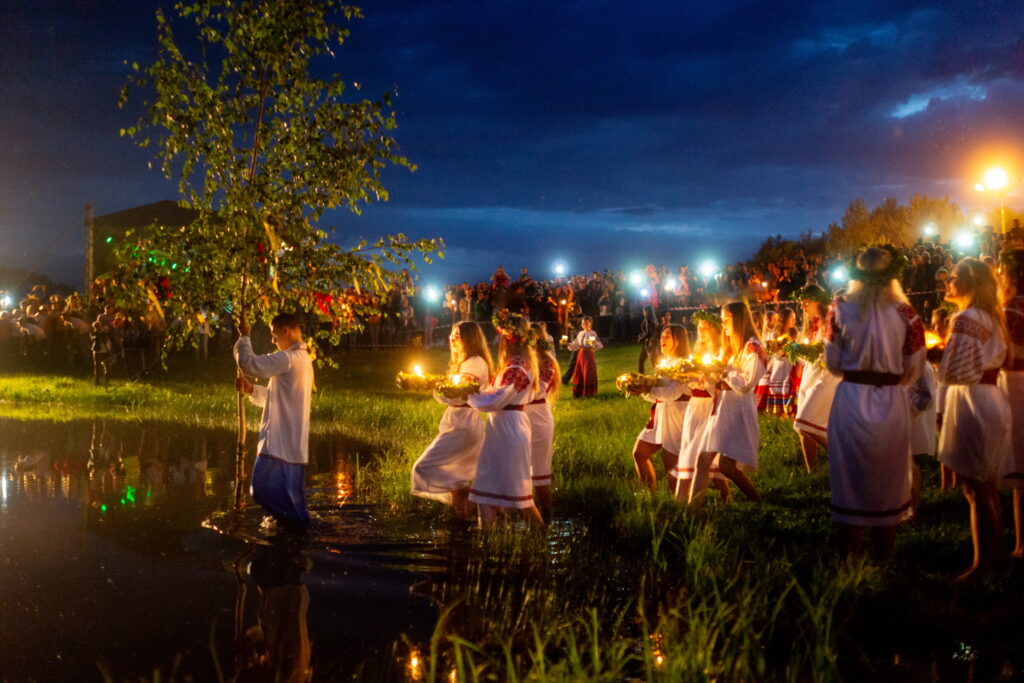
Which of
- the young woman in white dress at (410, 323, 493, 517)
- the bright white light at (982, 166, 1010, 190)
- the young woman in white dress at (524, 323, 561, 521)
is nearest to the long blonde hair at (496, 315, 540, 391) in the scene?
the young woman in white dress at (410, 323, 493, 517)

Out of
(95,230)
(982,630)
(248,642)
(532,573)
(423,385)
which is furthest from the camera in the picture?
(95,230)

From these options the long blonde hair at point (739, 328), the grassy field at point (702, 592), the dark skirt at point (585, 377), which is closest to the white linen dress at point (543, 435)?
the grassy field at point (702, 592)

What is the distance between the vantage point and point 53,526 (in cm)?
861

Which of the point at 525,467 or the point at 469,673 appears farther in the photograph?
the point at 525,467

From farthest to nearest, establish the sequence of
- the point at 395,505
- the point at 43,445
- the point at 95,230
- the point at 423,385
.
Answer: the point at 95,230
the point at 43,445
the point at 395,505
the point at 423,385

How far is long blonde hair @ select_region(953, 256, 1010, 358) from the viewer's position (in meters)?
7.02

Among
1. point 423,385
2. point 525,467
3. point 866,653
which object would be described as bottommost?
point 866,653

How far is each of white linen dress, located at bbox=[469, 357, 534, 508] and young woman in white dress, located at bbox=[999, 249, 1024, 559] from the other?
3702mm

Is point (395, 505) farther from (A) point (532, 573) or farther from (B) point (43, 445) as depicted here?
(B) point (43, 445)

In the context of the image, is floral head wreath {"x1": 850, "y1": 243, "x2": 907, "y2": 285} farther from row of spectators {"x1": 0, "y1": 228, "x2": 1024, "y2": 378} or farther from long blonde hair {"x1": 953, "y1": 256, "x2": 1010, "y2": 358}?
row of spectators {"x1": 0, "y1": 228, "x2": 1024, "y2": 378}

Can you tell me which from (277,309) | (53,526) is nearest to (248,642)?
(53,526)

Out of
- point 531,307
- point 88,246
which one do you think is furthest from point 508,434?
point 88,246

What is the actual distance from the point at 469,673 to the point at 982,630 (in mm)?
3224

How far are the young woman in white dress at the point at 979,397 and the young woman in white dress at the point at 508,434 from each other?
328cm
